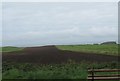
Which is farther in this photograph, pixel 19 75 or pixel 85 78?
pixel 19 75

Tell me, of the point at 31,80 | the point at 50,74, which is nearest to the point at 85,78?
the point at 50,74

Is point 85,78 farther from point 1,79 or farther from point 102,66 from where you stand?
point 102,66

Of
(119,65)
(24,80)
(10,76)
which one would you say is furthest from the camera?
(119,65)

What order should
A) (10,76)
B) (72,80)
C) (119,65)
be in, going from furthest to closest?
(119,65)
(10,76)
(72,80)

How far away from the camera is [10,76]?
12.6 m

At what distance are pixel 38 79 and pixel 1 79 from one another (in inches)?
78.8

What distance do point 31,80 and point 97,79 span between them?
99.8 inches

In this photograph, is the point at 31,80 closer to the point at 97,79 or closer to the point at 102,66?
the point at 97,79

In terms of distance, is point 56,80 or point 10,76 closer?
point 56,80

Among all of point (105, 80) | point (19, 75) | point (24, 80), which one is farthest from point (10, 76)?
point (105, 80)

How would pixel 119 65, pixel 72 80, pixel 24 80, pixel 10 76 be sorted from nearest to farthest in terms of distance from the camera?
1. pixel 72 80
2. pixel 24 80
3. pixel 10 76
4. pixel 119 65

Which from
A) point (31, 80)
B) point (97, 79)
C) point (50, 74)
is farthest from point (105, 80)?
point (31, 80)

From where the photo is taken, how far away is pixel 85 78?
11.2m

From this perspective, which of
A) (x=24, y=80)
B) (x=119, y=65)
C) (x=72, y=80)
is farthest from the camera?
(x=119, y=65)
